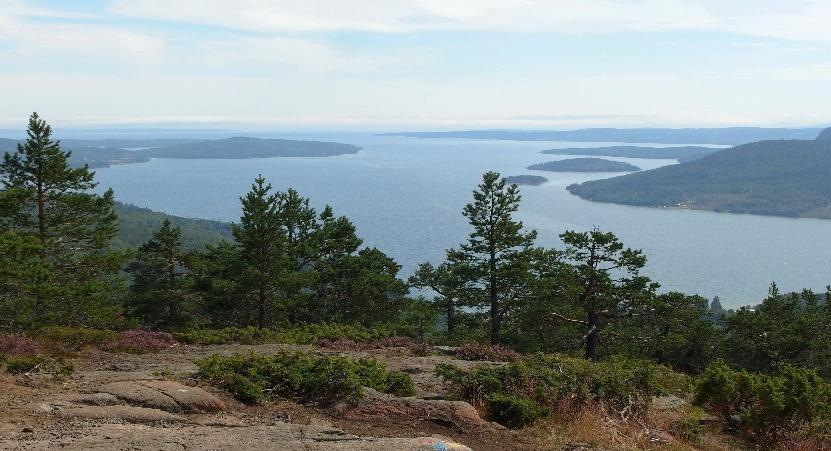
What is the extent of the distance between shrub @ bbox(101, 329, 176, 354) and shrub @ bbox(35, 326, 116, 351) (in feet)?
1.13

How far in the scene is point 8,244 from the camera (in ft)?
64.5

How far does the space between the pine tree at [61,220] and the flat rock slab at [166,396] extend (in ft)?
56.5

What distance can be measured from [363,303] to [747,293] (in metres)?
118

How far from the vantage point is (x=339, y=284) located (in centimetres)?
3688

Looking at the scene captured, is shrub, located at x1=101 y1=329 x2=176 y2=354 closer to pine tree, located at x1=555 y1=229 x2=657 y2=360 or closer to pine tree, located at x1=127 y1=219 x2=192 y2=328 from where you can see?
pine tree, located at x1=127 y1=219 x2=192 y2=328

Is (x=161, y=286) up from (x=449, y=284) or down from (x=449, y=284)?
down

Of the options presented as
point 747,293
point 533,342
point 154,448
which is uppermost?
point 154,448

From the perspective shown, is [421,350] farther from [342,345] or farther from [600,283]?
[600,283]

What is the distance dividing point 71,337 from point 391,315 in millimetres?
22711

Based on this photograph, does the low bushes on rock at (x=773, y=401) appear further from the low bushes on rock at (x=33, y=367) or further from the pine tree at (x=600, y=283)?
the pine tree at (x=600, y=283)

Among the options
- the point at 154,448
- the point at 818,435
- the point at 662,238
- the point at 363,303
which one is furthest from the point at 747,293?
the point at 154,448

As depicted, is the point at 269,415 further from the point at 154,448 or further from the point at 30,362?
the point at 30,362

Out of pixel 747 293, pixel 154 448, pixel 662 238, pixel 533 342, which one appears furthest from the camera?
pixel 662 238

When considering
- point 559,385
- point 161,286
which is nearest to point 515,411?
point 559,385
